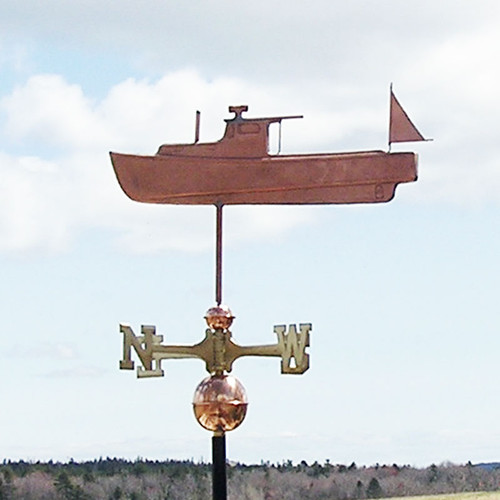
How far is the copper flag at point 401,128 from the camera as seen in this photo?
7398mm

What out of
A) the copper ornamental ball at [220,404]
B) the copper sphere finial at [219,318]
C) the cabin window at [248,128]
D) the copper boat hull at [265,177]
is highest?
the cabin window at [248,128]

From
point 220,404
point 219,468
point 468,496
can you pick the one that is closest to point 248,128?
point 220,404

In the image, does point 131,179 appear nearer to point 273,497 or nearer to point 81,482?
point 273,497

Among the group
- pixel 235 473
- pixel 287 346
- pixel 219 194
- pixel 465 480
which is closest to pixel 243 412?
pixel 287 346

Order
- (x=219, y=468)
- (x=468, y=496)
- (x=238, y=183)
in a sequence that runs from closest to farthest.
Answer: (x=219, y=468)
(x=238, y=183)
(x=468, y=496)

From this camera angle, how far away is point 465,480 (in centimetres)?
1995

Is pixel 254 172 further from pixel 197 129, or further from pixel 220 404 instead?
pixel 220 404

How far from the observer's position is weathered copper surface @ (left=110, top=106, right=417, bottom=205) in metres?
7.27

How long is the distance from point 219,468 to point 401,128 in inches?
63.4

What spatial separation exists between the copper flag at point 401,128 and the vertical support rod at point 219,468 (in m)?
1.43

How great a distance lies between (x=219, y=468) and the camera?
6996 millimetres

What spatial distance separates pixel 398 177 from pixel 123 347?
1.32 meters

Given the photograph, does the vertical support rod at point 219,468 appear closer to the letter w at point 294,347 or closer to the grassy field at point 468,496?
the letter w at point 294,347

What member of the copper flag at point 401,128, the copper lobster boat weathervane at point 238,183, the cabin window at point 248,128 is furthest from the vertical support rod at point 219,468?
the copper flag at point 401,128
